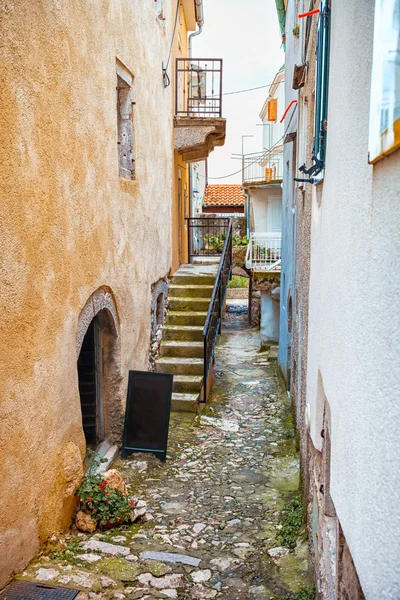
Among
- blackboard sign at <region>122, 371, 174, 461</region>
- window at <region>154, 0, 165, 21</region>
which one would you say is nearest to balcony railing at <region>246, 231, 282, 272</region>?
window at <region>154, 0, 165, 21</region>

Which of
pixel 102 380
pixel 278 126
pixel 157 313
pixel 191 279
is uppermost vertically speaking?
pixel 278 126

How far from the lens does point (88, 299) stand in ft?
18.3

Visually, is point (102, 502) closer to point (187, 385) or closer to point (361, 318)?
point (361, 318)

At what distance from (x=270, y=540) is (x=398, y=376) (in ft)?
14.0

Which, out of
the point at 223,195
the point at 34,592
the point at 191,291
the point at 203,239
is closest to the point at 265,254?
the point at 203,239

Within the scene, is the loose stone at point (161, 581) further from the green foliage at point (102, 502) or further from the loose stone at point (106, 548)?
the green foliage at point (102, 502)

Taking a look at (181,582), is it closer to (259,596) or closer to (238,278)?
(259,596)

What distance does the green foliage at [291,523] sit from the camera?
5074 millimetres

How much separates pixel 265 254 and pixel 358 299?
46.9ft

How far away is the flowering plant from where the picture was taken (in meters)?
5.13

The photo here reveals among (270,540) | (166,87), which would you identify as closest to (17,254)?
(270,540)

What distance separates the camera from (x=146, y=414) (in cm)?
709

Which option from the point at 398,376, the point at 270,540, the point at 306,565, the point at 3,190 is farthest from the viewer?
the point at 270,540

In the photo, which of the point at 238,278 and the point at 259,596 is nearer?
the point at 259,596
